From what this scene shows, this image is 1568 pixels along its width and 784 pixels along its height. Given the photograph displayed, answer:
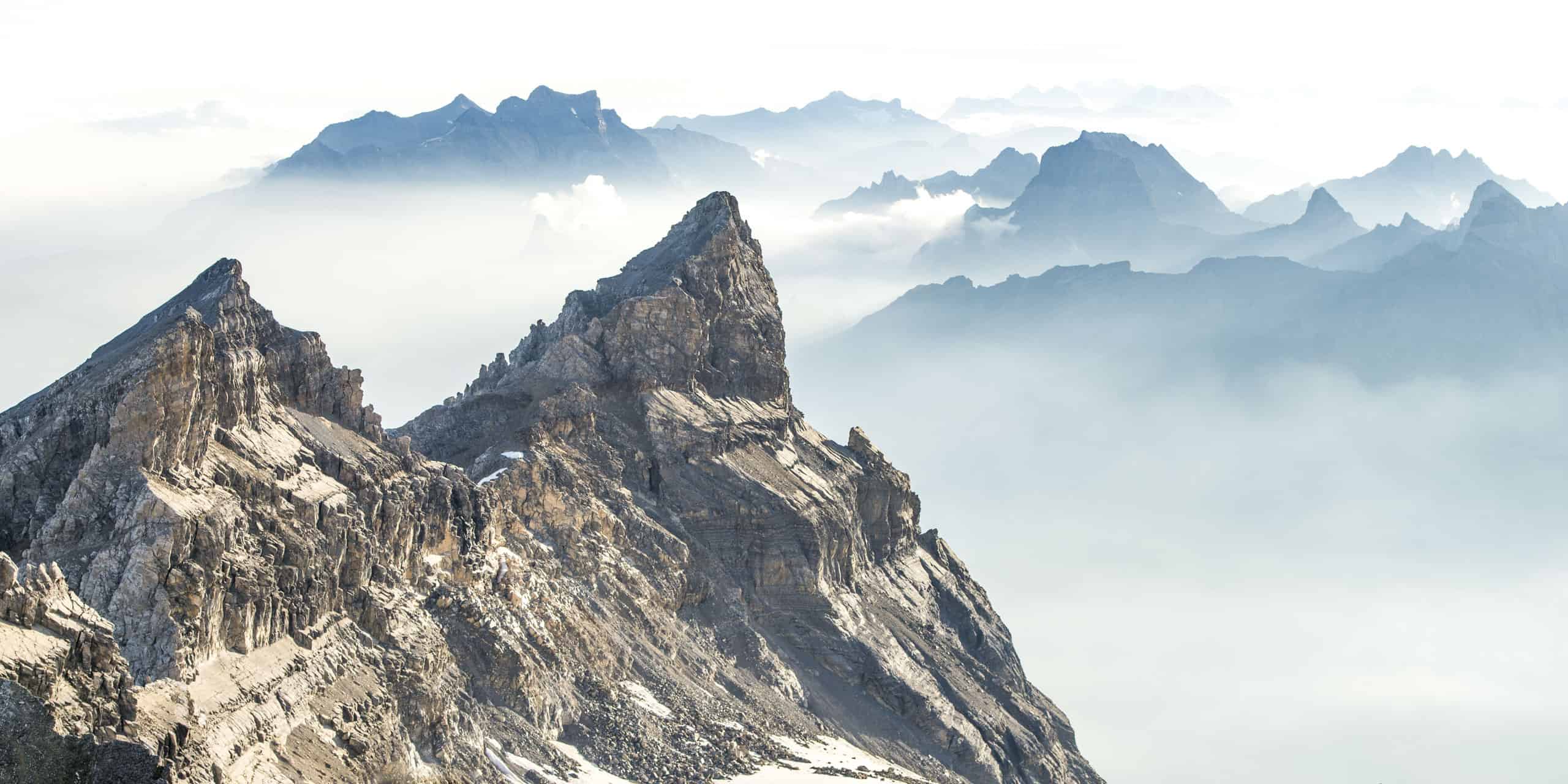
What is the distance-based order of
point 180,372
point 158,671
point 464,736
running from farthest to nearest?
1. point 464,736
2. point 180,372
3. point 158,671

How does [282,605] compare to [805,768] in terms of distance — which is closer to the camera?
[282,605]

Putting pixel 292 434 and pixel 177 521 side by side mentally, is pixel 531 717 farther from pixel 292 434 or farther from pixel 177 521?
pixel 177 521

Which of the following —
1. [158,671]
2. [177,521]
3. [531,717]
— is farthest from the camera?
[531,717]

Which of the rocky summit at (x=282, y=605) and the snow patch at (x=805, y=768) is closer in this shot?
the rocky summit at (x=282, y=605)

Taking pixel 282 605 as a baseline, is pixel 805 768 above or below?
above

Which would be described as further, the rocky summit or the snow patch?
the snow patch

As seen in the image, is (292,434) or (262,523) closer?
(262,523)

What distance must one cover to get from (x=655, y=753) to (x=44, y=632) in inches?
3402

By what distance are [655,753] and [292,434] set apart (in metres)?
42.6

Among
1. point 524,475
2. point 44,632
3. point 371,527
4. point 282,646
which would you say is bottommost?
point 44,632

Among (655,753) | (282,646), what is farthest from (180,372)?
(655,753)

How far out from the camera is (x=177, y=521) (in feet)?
430

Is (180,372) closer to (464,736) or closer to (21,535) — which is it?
(21,535)

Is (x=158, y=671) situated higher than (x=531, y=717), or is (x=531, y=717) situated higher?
(x=531, y=717)
